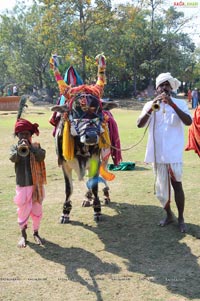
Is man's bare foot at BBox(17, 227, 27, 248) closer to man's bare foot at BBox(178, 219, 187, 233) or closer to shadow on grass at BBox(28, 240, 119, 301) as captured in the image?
shadow on grass at BBox(28, 240, 119, 301)

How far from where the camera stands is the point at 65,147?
5.07 m

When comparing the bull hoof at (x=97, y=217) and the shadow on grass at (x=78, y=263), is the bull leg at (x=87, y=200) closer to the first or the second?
the bull hoof at (x=97, y=217)

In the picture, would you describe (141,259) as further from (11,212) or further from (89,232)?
(11,212)

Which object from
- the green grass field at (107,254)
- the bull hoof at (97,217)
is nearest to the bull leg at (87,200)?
the green grass field at (107,254)

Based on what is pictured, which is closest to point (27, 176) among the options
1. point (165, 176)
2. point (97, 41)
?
point (165, 176)

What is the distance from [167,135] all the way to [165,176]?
1.76 feet

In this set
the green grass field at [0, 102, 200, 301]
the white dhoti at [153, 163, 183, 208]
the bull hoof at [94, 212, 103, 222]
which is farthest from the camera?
the bull hoof at [94, 212, 103, 222]

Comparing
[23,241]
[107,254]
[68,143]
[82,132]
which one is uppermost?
[82,132]

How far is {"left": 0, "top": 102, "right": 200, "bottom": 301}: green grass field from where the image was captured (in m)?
3.63

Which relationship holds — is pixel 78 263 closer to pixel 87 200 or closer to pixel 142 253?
pixel 142 253

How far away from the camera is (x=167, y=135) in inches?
195

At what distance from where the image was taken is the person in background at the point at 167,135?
15.9 ft

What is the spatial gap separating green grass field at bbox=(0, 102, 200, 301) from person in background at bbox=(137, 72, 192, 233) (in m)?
0.56

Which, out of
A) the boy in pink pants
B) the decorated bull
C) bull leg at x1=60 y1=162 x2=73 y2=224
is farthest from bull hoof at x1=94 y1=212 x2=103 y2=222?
the boy in pink pants
